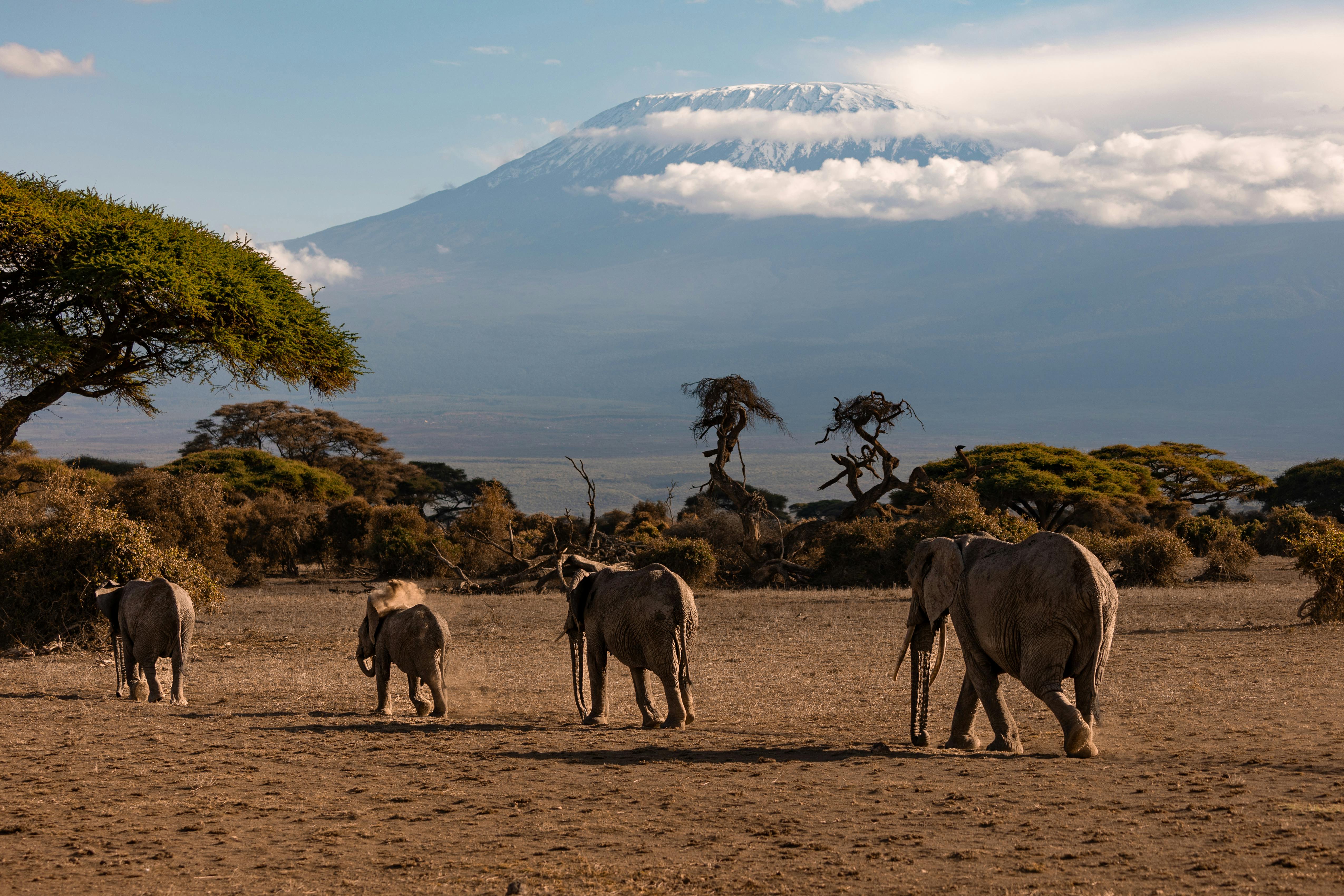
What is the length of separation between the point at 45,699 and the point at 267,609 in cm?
1384

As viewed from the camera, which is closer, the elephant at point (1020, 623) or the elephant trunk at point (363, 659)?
the elephant at point (1020, 623)

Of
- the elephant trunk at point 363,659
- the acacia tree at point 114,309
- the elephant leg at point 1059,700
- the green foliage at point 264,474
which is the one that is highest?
the acacia tree at point 114,309

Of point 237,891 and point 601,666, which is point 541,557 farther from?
point 237,891

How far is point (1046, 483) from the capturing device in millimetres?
41719

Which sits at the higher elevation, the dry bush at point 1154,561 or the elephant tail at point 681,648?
the elephant tail at point 681,648

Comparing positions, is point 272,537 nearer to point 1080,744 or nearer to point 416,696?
point 416,696

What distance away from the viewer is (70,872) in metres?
6.44

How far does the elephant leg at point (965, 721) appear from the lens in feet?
31.8

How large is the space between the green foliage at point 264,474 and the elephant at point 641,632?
36.1 m

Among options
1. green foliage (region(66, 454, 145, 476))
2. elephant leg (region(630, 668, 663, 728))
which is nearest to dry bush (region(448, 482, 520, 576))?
elephant leg (region(630, 668, 663, 728))

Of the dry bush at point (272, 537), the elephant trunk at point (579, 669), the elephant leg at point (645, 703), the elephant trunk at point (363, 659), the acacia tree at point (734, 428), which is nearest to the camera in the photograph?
the elephant leg at point (645, 703)

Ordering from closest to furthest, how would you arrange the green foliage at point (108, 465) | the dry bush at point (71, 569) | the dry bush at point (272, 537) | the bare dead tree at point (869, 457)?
the dry bush at point (71, 569)
the dry bush at point (272, 537)
the bare dead tree at point (869, 457)
the green foliage at point (108, 465)

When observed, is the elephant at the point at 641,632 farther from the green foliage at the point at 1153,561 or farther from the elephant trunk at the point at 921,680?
the green foliage at the point at 1153,561

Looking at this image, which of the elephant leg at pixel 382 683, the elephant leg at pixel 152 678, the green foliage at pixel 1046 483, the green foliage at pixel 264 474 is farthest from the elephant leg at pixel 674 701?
the green foliage at pixel 264 474
